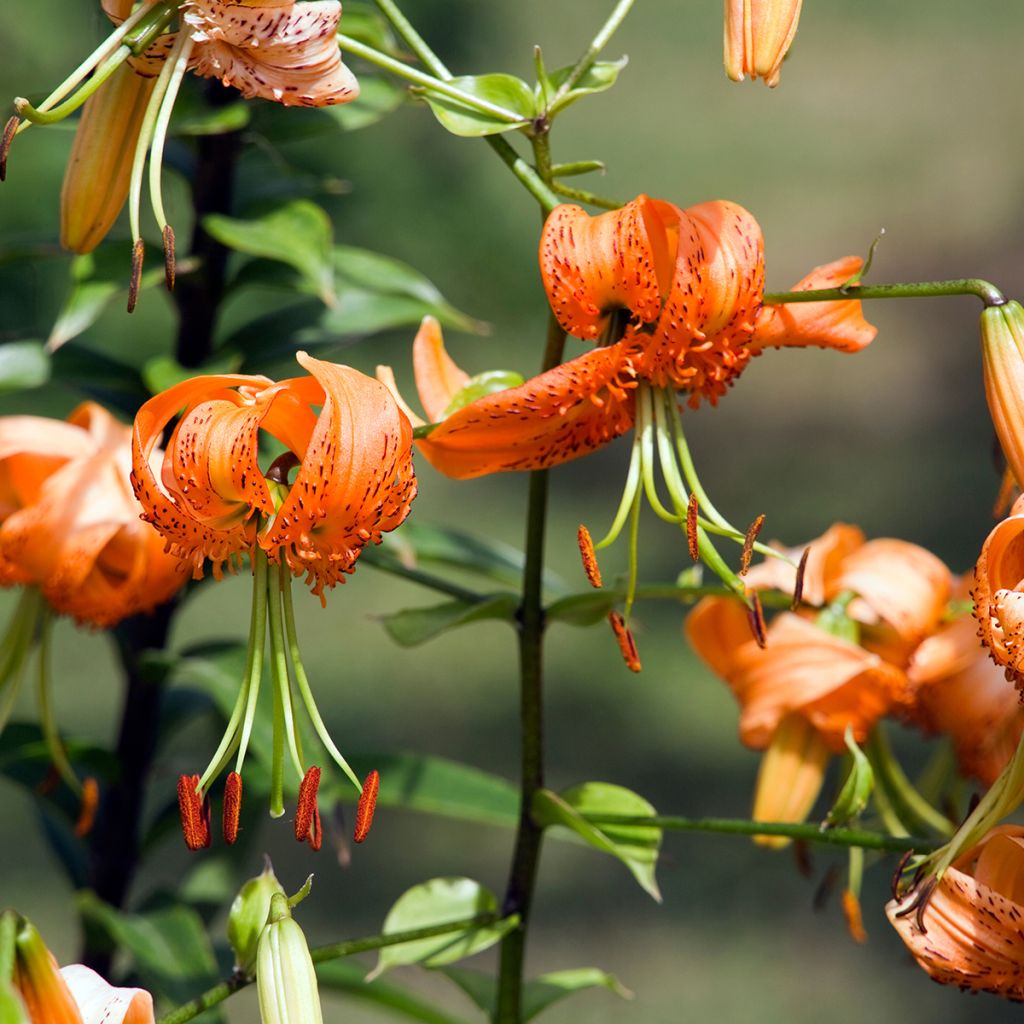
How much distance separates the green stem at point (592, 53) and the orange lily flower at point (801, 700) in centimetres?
28

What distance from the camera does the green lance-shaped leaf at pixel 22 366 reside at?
82 centimetres

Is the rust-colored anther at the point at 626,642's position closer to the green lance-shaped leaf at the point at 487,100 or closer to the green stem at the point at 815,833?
the green stem at the point at 815,833

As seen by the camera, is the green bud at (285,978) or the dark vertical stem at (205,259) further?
the dark vertical stem at (205,259)

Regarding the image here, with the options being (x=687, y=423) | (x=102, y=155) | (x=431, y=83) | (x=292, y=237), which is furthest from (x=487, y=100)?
(x=687, y=423)

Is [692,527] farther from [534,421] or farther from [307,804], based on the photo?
[307,804]

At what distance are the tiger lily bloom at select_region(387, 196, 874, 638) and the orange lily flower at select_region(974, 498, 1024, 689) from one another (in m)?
0.09

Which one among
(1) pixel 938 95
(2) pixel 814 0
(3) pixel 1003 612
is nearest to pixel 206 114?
(3) pixel 1003 612

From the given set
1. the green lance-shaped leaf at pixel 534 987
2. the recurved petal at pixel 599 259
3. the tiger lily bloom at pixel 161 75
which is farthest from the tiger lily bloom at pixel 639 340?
the green lance-shaped leaf at pixel 534 987

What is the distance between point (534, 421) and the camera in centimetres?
59

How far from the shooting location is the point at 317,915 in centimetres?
214

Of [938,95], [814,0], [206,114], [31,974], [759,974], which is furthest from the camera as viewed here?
[814,0]

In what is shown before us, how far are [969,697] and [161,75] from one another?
44 cm

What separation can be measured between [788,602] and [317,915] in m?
1.58

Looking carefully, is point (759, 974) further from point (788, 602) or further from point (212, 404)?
point (212, 404)
